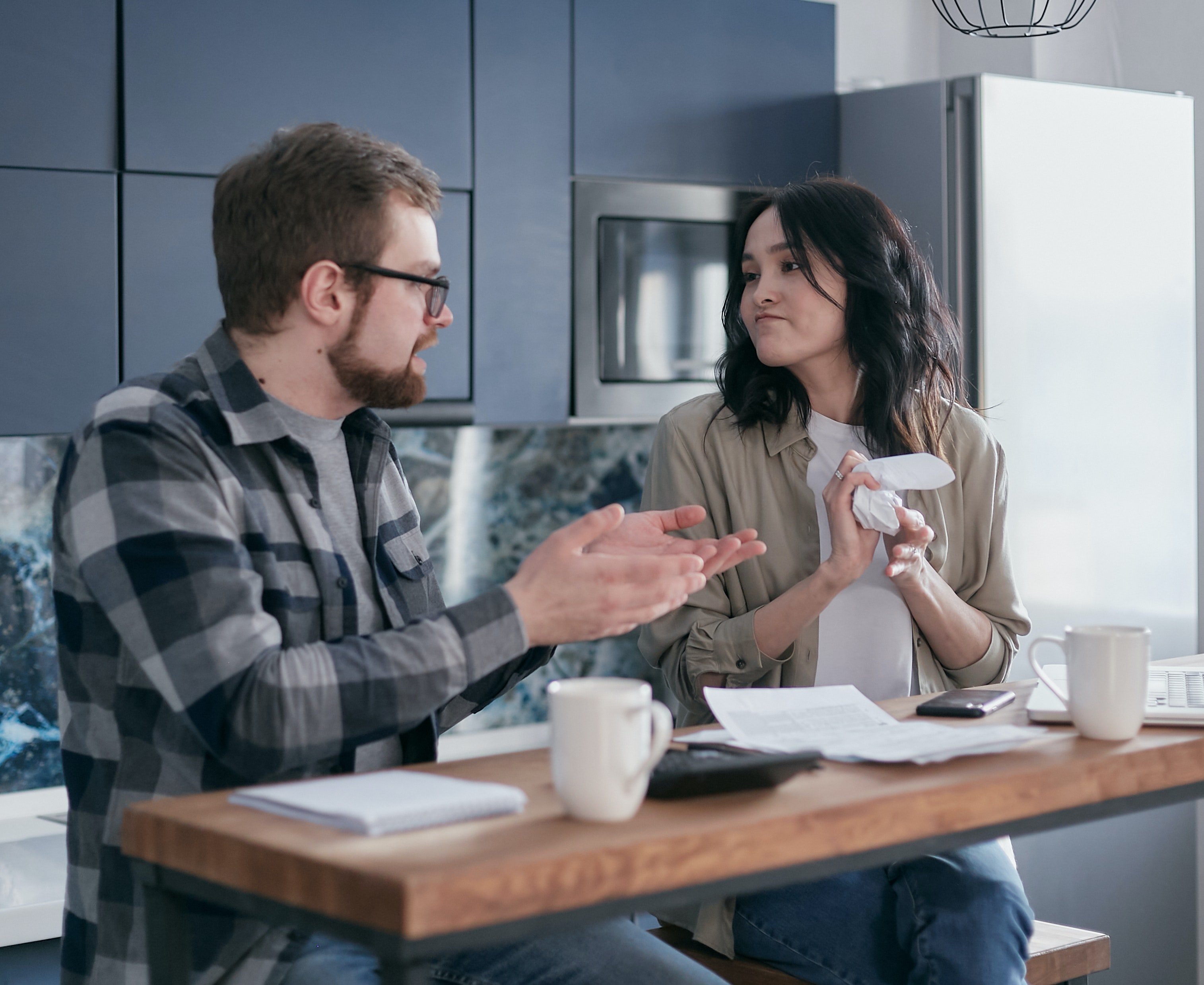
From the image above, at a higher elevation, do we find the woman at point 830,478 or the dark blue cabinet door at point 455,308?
the dark blue cabinet door at point 455,308

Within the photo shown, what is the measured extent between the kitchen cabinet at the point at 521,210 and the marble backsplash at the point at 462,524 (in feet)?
1.09

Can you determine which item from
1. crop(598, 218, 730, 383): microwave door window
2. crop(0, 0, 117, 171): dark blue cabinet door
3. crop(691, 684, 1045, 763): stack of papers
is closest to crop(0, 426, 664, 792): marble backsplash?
crop(598, 218, 730, 383): microwave door window

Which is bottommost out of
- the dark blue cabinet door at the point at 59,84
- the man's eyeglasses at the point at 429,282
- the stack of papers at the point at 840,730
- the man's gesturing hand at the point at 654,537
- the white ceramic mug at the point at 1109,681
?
the stack of papers at the point at 840,730

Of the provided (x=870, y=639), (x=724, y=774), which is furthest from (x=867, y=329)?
(x=724, y=774)

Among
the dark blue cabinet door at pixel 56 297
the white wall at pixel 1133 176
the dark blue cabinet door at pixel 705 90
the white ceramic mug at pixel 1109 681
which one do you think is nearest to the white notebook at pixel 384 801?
the white ceramic mug at pixel 1109 681

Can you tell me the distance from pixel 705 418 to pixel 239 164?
0.80 m

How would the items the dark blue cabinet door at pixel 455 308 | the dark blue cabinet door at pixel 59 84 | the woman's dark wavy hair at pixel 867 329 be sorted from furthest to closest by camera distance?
1. the dark blue cabinet door at pixel 455 308
2. the dark blue cabinet door at pixel 59 84
3. the woman's dark wavy hair at pixel 867 329

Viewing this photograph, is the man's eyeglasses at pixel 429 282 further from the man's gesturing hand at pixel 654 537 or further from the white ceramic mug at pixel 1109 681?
the white ceramic mug at pixel 1109 681

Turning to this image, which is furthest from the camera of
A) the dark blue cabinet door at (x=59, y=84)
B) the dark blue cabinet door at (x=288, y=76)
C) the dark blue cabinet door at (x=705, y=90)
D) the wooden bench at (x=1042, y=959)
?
the dark blue cabinet door at (x=705, y=90)

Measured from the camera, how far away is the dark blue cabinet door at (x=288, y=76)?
88.5 inches

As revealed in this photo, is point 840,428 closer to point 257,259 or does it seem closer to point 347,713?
point 257,259

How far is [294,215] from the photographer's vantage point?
1.45 meters

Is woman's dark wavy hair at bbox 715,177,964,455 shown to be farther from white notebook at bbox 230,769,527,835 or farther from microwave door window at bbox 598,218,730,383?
white notebook at bbox 230,769,527,835

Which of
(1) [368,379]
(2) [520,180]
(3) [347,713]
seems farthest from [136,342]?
(3) [347,713]
